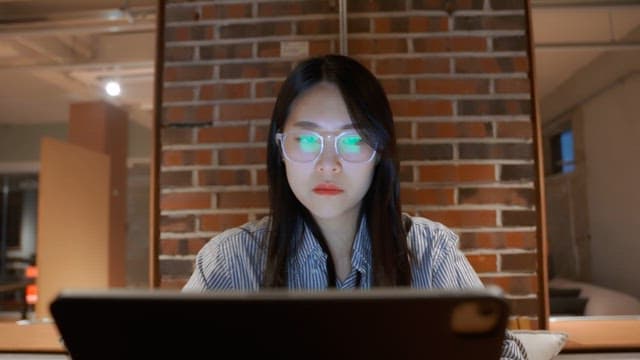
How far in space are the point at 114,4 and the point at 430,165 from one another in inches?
71.0

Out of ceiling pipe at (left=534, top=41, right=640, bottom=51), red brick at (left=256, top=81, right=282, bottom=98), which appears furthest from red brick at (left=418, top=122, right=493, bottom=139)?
ceiling pipe at (left=534, top=41, right=640, bottom=51)

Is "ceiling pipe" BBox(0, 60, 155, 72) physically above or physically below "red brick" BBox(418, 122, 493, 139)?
above

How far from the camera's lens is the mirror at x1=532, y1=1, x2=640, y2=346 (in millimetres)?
2826

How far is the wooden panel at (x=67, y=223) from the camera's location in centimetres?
314

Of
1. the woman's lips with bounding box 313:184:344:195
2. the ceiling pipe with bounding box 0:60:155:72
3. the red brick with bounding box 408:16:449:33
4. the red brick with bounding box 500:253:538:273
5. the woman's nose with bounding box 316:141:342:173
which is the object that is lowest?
the red brick with bounding box 500:253:538:273

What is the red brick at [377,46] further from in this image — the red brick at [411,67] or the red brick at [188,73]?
the red brick at [188,73]

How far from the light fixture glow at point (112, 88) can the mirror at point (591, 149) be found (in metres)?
2.54

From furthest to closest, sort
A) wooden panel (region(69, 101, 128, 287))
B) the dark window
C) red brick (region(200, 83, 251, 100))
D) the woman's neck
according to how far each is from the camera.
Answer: wooden panel (region(69, 101, 128, 287))
the dark window
red brick (region(200, 83, 251, 100))
the woman's neck

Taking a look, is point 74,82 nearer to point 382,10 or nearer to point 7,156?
point 7,156

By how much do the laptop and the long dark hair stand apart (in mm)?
585

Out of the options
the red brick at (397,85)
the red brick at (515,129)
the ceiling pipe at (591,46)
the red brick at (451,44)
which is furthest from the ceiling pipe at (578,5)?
the red brick at (397,85)

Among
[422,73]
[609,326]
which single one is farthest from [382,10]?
[609,326]

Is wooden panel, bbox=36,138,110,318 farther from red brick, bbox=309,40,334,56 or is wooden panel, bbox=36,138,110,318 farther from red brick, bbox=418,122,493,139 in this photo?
red brick, bbox=418,122,493,139

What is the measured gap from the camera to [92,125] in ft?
11.6
